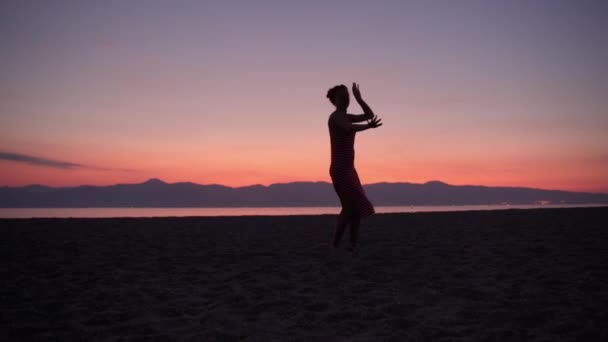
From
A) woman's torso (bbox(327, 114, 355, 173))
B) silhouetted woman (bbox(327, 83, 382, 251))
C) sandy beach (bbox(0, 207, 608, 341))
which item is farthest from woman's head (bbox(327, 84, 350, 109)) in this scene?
sandy beach (bbox(0, 207, 608, 341))

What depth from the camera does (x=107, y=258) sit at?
5.77 m

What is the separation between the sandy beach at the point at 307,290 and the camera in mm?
2832

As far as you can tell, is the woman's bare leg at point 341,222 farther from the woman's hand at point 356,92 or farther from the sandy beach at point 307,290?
the woman's hand at point 356,92

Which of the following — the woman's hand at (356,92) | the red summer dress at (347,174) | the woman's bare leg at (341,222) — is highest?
the woman's hand at (356,92)

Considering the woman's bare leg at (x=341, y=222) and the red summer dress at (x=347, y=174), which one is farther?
the woman's bare leg at (x=341, y=222)

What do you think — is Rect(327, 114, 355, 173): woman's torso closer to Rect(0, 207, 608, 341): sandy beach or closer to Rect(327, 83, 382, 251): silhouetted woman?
Rect(327, 83, 382, 251): silhouetted woman

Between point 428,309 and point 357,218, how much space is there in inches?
106

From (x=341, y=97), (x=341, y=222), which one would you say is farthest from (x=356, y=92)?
(x=341, y=222)

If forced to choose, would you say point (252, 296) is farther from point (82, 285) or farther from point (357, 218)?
point (357, 218)

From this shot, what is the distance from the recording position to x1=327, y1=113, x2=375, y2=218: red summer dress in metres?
5.76

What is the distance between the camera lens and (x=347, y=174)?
5.82 metres

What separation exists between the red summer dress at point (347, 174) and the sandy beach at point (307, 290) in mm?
644

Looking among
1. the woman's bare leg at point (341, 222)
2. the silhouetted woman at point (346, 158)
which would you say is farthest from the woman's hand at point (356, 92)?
the woman's bare leg at point (341, 222)

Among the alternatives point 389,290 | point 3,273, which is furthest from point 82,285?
point 389,290
